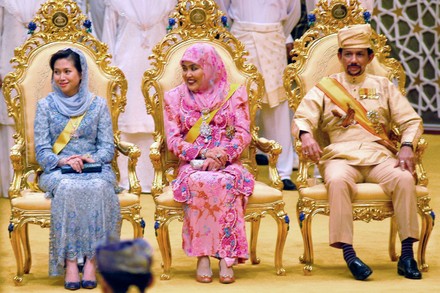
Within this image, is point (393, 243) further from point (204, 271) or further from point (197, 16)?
point (197, 16)

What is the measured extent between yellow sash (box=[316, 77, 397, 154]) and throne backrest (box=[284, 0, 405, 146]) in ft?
0.71

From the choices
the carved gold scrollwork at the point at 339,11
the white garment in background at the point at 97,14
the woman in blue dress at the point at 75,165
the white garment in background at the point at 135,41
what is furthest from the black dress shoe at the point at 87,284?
the white garment in background at the point at 97,14

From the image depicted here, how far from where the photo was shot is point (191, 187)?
208 inches

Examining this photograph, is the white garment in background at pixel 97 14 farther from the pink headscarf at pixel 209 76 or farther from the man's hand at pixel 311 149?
the man's hand at pixel 311 149

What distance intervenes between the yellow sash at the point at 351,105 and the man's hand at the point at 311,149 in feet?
0.98

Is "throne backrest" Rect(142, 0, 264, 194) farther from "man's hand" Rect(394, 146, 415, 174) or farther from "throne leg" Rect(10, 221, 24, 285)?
"throne leg" Rect(10, 221, 24, 285)

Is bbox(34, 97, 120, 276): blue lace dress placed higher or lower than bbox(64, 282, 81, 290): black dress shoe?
higher

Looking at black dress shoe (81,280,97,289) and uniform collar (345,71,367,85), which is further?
uniform collar (345,71,367,85)

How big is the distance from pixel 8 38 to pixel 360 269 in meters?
3.19

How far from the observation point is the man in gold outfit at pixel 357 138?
5.36 meters

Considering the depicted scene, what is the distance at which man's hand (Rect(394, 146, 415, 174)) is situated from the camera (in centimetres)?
546

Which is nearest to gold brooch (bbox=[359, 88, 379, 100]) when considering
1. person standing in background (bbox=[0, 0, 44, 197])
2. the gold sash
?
the gold sash

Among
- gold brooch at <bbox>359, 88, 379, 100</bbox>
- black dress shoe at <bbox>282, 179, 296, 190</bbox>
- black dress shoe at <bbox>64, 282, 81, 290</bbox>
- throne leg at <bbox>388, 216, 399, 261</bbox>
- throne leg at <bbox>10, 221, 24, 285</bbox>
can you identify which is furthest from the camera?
black dress shoe at <bbox>282, 179, 296, 190</bbox>

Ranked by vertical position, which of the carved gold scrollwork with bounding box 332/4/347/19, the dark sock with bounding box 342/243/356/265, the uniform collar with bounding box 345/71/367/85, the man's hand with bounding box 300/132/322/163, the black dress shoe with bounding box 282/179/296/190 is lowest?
the dark sock with bounding box 342/243/356/265
